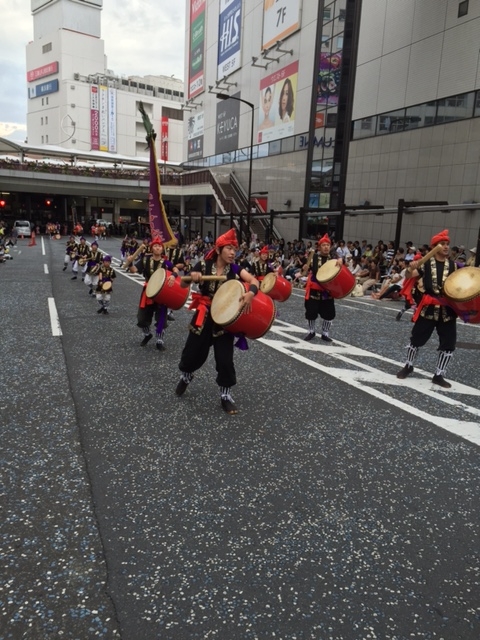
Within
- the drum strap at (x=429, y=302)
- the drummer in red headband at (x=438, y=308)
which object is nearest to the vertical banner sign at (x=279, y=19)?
the drummer in red headband at (x=438, y=308)

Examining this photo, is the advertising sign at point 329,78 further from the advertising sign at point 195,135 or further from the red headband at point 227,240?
the red headband at point 227,240

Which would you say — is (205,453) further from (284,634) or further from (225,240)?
(225,240)

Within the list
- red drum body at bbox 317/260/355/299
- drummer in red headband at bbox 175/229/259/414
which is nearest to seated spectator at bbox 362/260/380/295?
red drum body at bbox 317/260/355/299

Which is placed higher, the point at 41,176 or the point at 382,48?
the point at 382,48

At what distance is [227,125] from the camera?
132ft

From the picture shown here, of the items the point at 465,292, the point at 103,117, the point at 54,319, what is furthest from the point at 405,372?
the point at 103,117

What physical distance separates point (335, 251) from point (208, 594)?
630 inches

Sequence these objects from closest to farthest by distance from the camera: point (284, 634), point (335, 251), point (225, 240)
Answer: point (284, 634)
point (225, 240)
point (335, 251)

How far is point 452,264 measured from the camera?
5676 mm

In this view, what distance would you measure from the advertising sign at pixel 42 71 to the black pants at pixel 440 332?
8559 cm

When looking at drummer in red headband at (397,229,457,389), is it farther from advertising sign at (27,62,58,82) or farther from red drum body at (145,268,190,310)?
advertising sign at (27,62,58,82)

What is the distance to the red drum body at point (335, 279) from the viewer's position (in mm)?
7305

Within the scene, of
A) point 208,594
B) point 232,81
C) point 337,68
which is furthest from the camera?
point 232,81

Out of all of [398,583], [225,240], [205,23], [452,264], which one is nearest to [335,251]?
[452,264]
